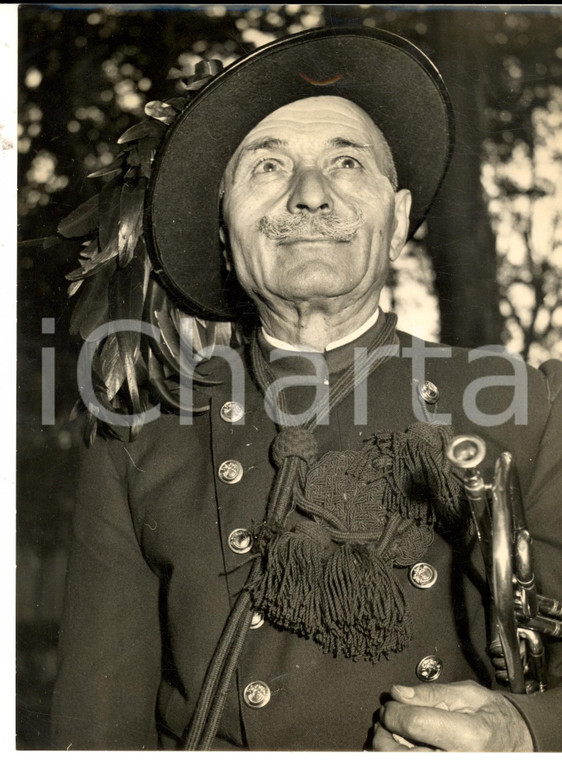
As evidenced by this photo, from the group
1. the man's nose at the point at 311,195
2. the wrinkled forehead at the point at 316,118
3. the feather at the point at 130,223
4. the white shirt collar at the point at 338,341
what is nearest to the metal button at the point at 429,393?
the white shirt collar at the point at 338,341

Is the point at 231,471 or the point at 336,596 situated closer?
the point at 336,596

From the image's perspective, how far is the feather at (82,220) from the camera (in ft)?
5.77

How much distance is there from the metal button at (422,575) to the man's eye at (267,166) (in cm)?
74

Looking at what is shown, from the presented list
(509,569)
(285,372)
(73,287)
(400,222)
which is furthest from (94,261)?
(509,569)

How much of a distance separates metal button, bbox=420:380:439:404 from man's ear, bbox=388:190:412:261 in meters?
0.25

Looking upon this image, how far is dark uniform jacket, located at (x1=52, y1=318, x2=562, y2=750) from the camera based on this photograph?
1.51 metres

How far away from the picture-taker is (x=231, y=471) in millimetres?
1609

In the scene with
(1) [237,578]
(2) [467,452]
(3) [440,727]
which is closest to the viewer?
(2) [467,452]

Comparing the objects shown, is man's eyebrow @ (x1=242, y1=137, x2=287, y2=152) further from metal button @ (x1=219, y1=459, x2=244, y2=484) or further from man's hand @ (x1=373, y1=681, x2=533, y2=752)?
man's hand @ (x1=373, y1=681, x2=533, y2=752)

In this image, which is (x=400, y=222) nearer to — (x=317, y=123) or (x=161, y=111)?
(x=317, y=123)

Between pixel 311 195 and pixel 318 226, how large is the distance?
55 millimetres

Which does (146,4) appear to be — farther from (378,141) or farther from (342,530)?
(342,530)

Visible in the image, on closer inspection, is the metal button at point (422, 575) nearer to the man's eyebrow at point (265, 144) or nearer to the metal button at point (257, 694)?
the metal button at point (257, 694)

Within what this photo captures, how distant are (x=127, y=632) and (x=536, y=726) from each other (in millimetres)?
705
